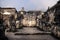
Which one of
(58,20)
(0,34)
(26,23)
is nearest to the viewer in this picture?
(0,34)

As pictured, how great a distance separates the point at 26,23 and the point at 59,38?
10.6 metres

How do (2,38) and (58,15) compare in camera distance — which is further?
(58,15)

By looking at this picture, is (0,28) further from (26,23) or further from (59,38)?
(26,23)

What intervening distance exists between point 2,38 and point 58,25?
2276mm

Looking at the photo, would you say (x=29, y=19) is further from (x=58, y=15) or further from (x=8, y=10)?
(x=58, y=15)

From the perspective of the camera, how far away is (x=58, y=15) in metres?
5.72

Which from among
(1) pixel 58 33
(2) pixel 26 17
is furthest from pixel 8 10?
(1) pixel 58 33

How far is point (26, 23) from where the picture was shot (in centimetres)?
1631

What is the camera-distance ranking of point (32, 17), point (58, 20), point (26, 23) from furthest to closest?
point (32, 17)
point (26, 23)
point (58, 20)

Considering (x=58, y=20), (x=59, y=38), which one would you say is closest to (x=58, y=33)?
(x=59, y=38)

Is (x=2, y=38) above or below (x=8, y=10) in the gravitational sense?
below

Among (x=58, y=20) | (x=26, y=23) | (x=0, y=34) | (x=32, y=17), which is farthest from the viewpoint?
(x=32, y=17)

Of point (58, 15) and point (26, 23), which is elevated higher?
point (58, 15)

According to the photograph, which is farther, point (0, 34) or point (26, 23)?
point (26, 23)
